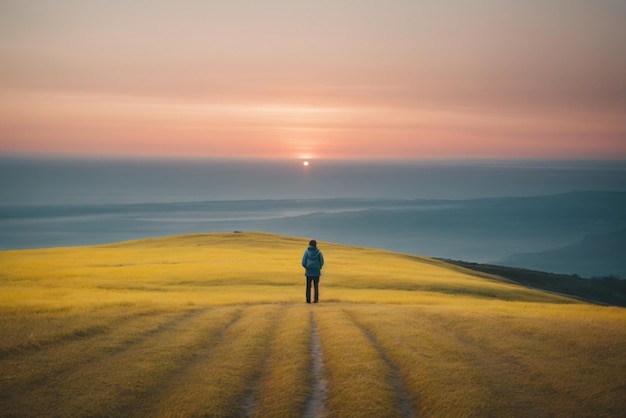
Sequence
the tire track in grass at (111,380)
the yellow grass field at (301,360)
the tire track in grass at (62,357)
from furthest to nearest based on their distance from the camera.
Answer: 1. the tire track in grass at (62,357)
2. the yellow grass field at (301,360)
3. the tire track in grass at (111,380)

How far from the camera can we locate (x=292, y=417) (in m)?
Answer: 13.8

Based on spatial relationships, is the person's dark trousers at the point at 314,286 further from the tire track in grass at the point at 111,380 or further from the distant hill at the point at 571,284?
the distant hill at the point at 571,284

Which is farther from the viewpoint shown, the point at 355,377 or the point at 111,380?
the point at 355,377

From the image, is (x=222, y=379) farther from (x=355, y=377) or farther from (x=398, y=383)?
(x=398, y=383)

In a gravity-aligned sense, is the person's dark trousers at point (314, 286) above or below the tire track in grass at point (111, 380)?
above

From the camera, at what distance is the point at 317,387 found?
1605cm

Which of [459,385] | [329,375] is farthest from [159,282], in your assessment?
[459,385]

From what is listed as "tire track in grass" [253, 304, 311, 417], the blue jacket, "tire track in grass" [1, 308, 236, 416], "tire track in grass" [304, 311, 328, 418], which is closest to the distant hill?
the blue jacket

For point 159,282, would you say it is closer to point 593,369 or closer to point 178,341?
point 178,341

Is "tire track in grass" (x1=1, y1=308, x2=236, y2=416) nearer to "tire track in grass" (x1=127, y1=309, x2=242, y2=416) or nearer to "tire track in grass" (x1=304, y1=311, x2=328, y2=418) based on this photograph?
"tire track in grass" (x1=127, y1=309, x2=242, y2=416)

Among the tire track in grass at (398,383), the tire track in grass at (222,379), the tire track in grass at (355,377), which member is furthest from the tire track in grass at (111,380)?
the tire track in grass at (398,383)

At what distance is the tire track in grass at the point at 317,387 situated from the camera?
14.3m

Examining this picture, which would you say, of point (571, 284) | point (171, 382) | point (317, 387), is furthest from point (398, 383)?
point (571, 284)

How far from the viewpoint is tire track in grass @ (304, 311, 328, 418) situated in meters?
14.3
